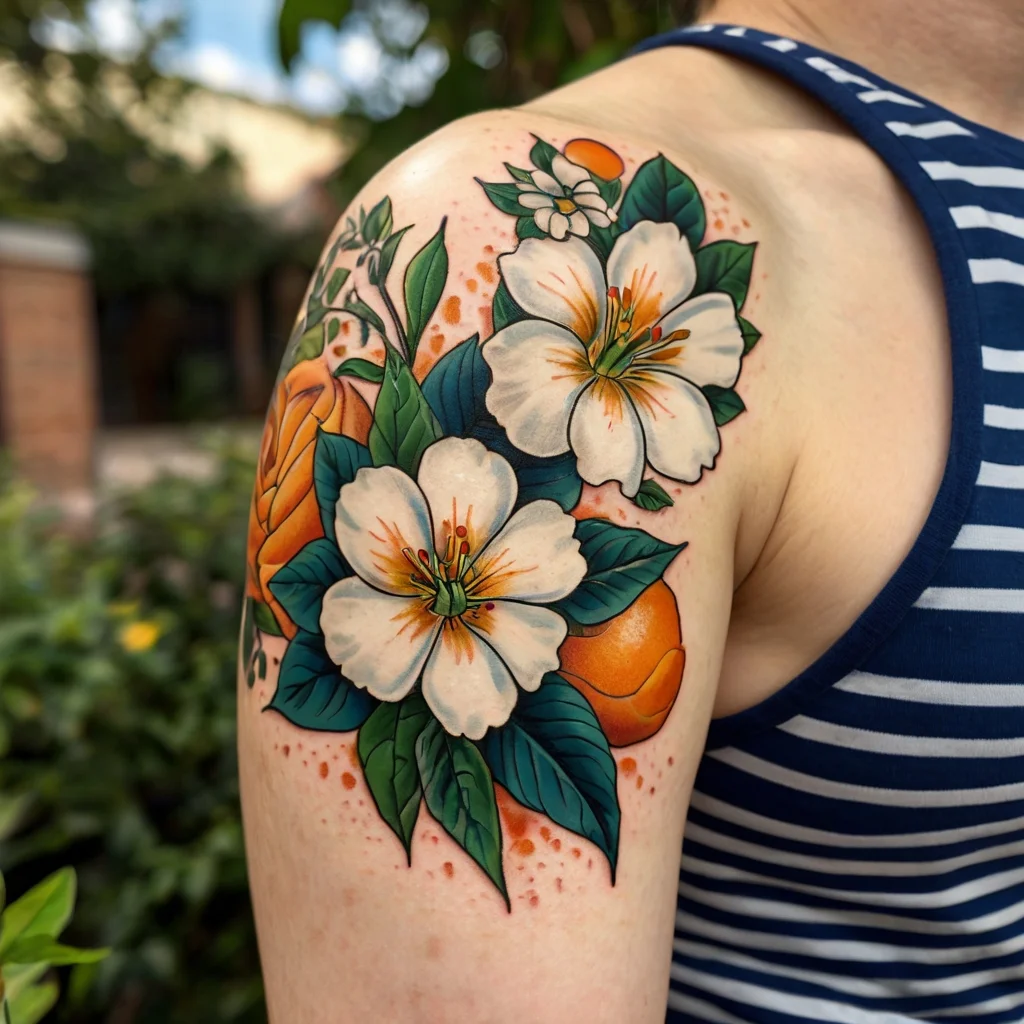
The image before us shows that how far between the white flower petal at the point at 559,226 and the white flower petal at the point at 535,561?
0.19 metres

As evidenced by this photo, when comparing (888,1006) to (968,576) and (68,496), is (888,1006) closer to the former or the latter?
(968,576)

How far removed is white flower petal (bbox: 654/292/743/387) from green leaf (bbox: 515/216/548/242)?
111mm

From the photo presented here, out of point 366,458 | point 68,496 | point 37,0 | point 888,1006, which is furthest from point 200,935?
point 37,0

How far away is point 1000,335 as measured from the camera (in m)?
0.74

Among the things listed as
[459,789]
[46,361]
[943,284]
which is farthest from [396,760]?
[46,361]

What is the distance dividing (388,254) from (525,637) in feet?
0.96

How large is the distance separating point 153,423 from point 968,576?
16.9m

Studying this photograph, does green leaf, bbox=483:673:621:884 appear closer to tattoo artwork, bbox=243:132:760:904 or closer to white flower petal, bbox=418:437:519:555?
tattoo artwork, bbox=243:132:760:904

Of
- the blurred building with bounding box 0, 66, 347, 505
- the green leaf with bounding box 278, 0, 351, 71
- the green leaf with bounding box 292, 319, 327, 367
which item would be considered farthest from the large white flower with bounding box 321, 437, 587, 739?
the blurred building with bounding box 0, 66, 347, 505

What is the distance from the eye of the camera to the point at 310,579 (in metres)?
0.65

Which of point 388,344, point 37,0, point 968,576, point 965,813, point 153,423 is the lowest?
point 153,423

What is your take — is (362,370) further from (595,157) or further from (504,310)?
(595,157)

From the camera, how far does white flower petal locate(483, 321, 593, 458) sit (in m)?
0.62

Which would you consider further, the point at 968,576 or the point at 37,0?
the point at 37,0
